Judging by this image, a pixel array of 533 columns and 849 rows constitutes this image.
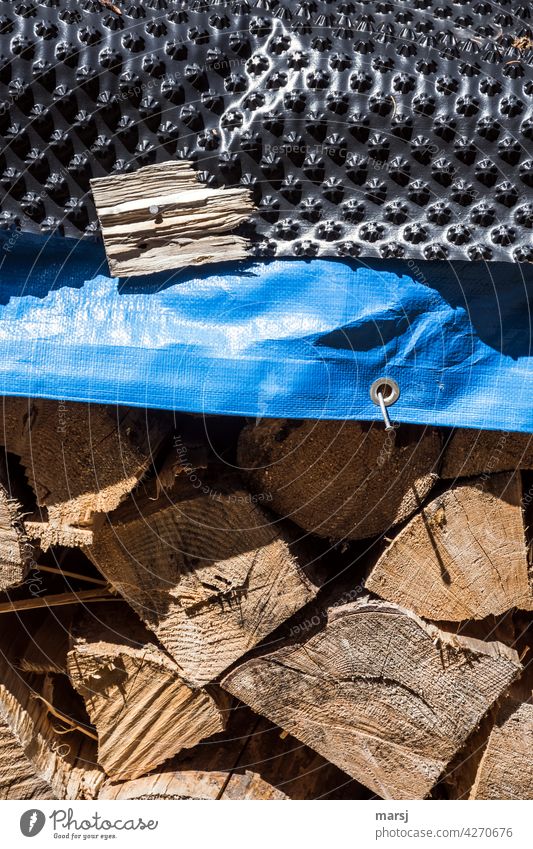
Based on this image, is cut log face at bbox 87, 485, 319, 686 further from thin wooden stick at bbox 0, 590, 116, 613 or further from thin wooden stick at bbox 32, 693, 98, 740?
thin wooden stick at bbox 32, 693, 98, 740

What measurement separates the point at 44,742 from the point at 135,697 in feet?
0.61

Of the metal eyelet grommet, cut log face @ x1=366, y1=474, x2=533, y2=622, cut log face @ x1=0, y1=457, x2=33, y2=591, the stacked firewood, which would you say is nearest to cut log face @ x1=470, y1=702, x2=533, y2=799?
the stacked firewood

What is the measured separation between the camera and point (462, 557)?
1.17 m

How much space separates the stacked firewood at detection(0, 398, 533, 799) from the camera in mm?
1158

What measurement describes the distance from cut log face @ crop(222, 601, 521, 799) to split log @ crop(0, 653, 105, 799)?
30cm

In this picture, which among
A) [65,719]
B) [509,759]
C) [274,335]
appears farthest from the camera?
[65,719]

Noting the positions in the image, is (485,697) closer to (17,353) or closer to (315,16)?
(17,353)

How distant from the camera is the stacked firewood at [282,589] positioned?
1.16 meters

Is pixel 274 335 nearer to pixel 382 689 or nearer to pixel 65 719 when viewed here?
pixel 382 689

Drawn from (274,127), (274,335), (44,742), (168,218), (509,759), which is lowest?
(509,759)

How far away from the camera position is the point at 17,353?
111 cm

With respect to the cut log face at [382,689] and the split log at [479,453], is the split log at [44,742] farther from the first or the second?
the split log at [479,453]

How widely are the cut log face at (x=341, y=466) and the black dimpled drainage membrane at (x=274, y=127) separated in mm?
245

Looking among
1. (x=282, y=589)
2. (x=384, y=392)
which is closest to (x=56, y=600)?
(x=282, y=589)
